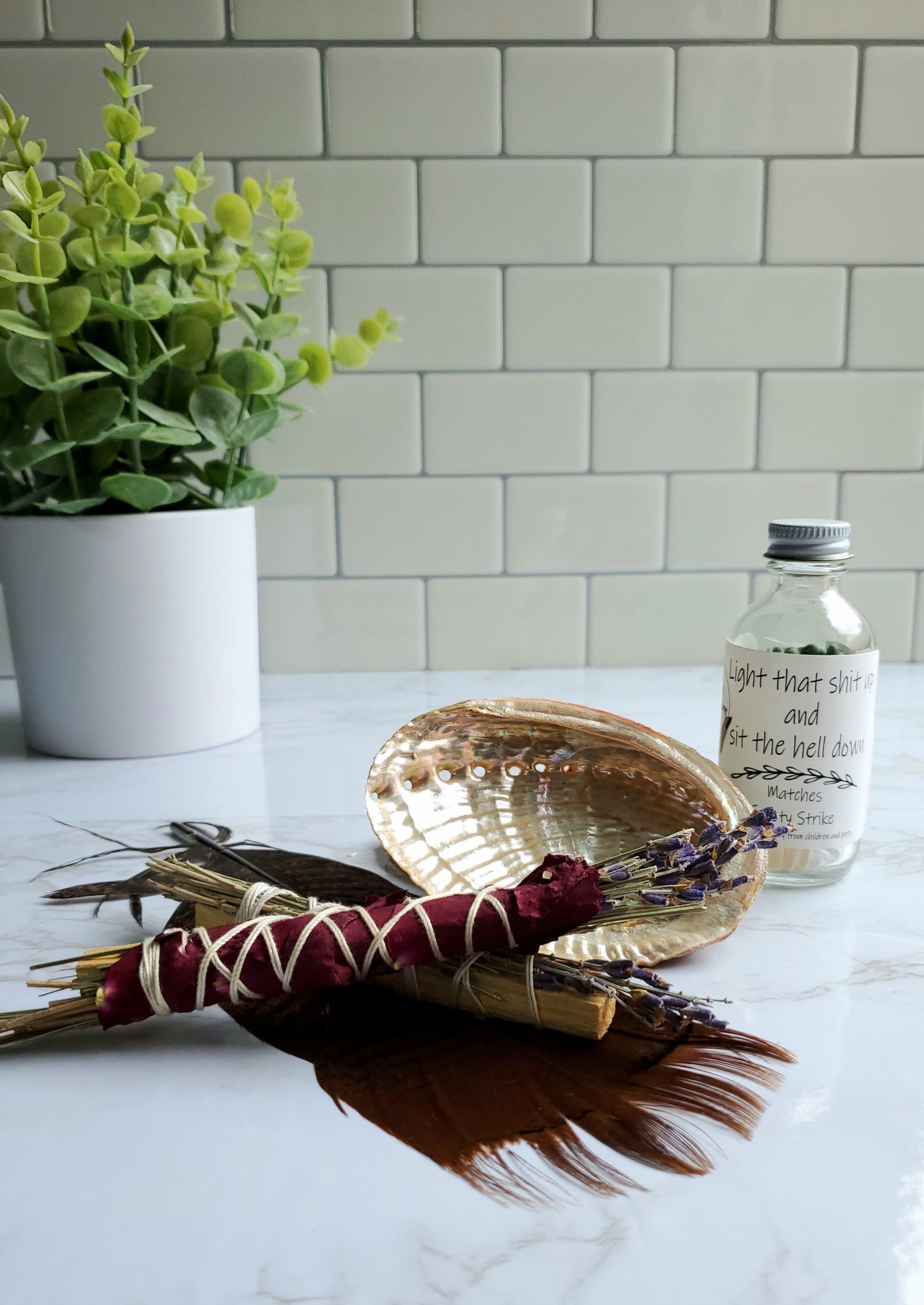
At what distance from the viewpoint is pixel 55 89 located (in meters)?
0.90

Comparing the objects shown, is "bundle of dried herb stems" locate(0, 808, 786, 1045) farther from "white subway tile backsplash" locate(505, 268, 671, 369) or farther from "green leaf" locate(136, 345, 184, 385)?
"white subway tile backsplash" locate(505, 268, 671, 369)

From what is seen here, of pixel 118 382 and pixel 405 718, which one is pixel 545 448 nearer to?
pixel 405 718

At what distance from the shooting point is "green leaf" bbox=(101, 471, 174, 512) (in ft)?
2.25

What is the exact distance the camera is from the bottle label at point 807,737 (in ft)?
1.66

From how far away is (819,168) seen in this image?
3.09 feet

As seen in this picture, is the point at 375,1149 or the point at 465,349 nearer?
the point at 375,1149

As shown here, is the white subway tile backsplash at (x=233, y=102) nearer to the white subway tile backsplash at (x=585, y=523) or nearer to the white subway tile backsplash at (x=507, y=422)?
the white subway tile backsplash at (x=507, y=422)

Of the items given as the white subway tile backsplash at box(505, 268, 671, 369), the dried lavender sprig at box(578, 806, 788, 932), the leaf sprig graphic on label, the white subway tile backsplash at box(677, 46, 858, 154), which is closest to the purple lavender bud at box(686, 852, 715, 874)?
the dried lavender sprig at box(578, 806, 788, 932)

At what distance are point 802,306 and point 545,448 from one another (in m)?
0.29

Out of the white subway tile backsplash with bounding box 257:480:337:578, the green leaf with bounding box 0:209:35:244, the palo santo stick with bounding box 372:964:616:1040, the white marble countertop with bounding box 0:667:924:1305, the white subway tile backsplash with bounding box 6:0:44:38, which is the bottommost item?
the white marble countertop with bounding box 0:667:924:1305

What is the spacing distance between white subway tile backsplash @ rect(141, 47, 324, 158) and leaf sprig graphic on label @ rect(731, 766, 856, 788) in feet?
2.38

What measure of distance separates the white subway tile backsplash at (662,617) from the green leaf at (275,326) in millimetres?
423

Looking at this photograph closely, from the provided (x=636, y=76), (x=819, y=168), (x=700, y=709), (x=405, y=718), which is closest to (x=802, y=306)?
(x=819, y=168)

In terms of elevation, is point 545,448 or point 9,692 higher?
point 545,448
